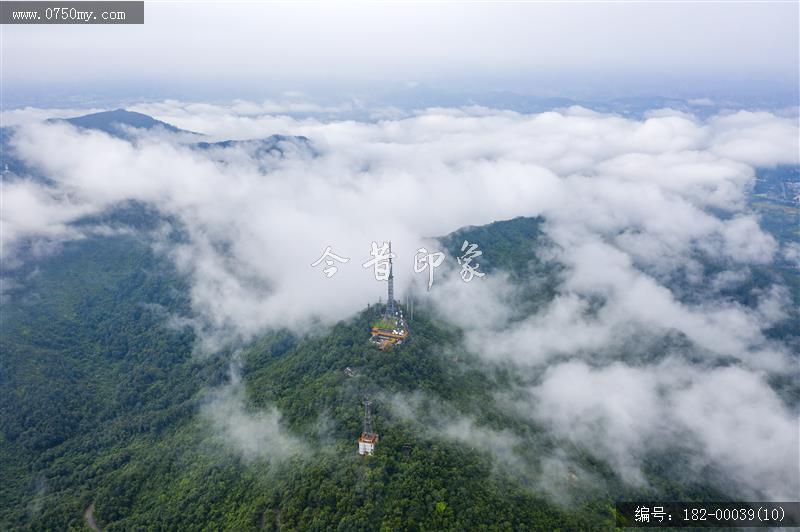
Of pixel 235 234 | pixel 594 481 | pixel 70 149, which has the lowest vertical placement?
pixel 594 481

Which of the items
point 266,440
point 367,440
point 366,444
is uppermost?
point 367,440

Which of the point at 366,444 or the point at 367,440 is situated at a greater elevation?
the point at 367,440

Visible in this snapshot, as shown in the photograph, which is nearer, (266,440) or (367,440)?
(367,440)

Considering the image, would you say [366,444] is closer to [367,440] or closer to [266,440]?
[367,440]

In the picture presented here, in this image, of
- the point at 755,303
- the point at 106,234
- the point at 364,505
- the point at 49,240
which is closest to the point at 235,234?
the point at 106,234

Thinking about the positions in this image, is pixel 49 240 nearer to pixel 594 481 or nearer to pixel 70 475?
pixel 70 475

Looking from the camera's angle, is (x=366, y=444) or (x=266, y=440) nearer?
(x=366, y=444)

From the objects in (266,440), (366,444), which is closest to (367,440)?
(366,444)

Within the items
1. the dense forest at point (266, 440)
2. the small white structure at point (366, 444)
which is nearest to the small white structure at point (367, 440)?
the small white structure at point (366, 444)
